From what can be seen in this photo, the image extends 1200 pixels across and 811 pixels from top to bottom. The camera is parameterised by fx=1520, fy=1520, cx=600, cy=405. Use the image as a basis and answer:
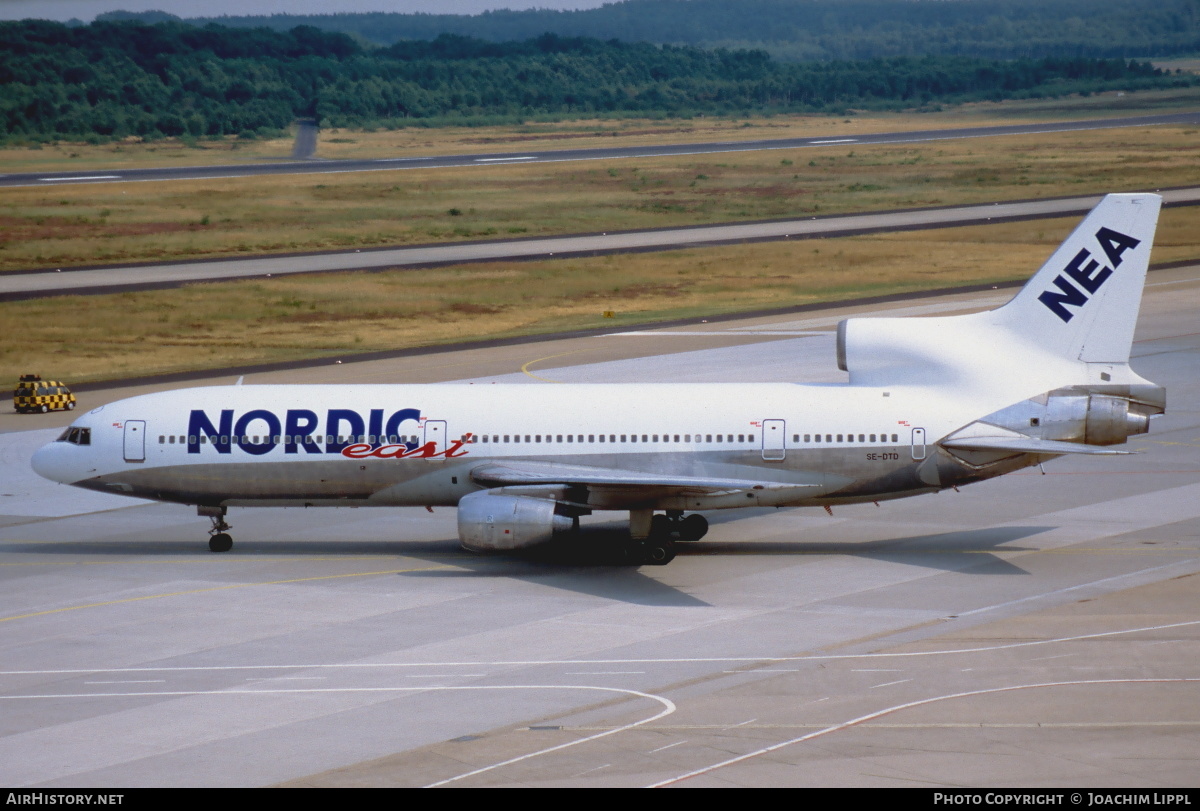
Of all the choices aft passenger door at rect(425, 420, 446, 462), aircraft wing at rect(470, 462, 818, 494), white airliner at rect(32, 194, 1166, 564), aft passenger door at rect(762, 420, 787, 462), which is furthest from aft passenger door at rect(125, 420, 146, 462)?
aft passenger door at rect(762, 420, 787, 462)

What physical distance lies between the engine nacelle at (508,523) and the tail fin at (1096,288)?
48.8 ft

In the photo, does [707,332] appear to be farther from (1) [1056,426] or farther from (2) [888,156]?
(2) [888,156]

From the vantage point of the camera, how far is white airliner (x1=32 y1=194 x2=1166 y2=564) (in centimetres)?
4341

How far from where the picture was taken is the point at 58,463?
152ft

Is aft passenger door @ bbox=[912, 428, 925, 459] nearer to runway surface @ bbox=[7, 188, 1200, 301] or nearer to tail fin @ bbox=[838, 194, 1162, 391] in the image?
tail fin @ bbox=[838, 194, 1162, 391]

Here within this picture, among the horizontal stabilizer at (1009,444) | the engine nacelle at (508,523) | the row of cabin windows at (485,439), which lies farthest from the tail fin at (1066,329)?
the engine nacelle at (508,523)

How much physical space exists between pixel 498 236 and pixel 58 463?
282ft

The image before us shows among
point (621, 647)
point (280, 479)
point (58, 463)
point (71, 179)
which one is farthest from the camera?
point (71, 179)

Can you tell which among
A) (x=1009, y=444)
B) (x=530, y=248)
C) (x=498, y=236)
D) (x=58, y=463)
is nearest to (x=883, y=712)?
(x=1009, y=444)

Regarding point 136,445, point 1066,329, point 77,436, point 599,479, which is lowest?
point 599,479

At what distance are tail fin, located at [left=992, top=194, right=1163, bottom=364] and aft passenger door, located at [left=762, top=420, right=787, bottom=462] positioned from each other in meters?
7.63

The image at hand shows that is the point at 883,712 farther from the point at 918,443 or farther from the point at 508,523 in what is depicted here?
the point at 918,443

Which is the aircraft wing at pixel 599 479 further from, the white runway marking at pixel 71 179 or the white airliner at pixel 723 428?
the white runway marking at pixel 71 179

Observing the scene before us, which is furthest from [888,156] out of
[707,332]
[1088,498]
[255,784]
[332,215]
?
[255,784]
